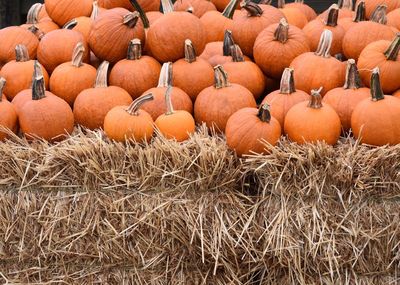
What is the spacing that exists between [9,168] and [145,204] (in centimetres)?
56

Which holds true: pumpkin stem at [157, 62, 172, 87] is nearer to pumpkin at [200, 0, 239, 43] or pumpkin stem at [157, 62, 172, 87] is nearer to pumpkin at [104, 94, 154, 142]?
pumpkin at [104, 94, 154, 142]

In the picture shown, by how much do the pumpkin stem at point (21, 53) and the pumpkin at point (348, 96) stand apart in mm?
1359

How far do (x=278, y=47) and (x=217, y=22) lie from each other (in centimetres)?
56

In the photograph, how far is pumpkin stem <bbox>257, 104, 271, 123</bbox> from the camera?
90.1 inches

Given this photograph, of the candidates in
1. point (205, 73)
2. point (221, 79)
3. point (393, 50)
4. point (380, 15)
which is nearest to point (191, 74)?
point (205, 73)

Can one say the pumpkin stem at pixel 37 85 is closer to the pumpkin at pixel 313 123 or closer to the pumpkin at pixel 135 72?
the pumpkin at pixel 135 72

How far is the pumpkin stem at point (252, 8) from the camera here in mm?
2953

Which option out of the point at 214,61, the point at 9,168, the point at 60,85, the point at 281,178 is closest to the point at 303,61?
the point at 214,61

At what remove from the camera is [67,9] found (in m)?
3.25

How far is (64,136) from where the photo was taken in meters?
2.57

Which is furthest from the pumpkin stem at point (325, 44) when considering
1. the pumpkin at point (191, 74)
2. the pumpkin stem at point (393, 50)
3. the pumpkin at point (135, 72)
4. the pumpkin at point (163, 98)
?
the pumpkin at point (135, 72)

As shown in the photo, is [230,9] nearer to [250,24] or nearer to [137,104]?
[250,24]

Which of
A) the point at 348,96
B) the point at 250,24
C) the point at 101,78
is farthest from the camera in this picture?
the point at 250,24

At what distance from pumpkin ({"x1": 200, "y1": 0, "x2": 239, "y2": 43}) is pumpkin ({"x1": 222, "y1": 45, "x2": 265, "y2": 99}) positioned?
0.41 m
